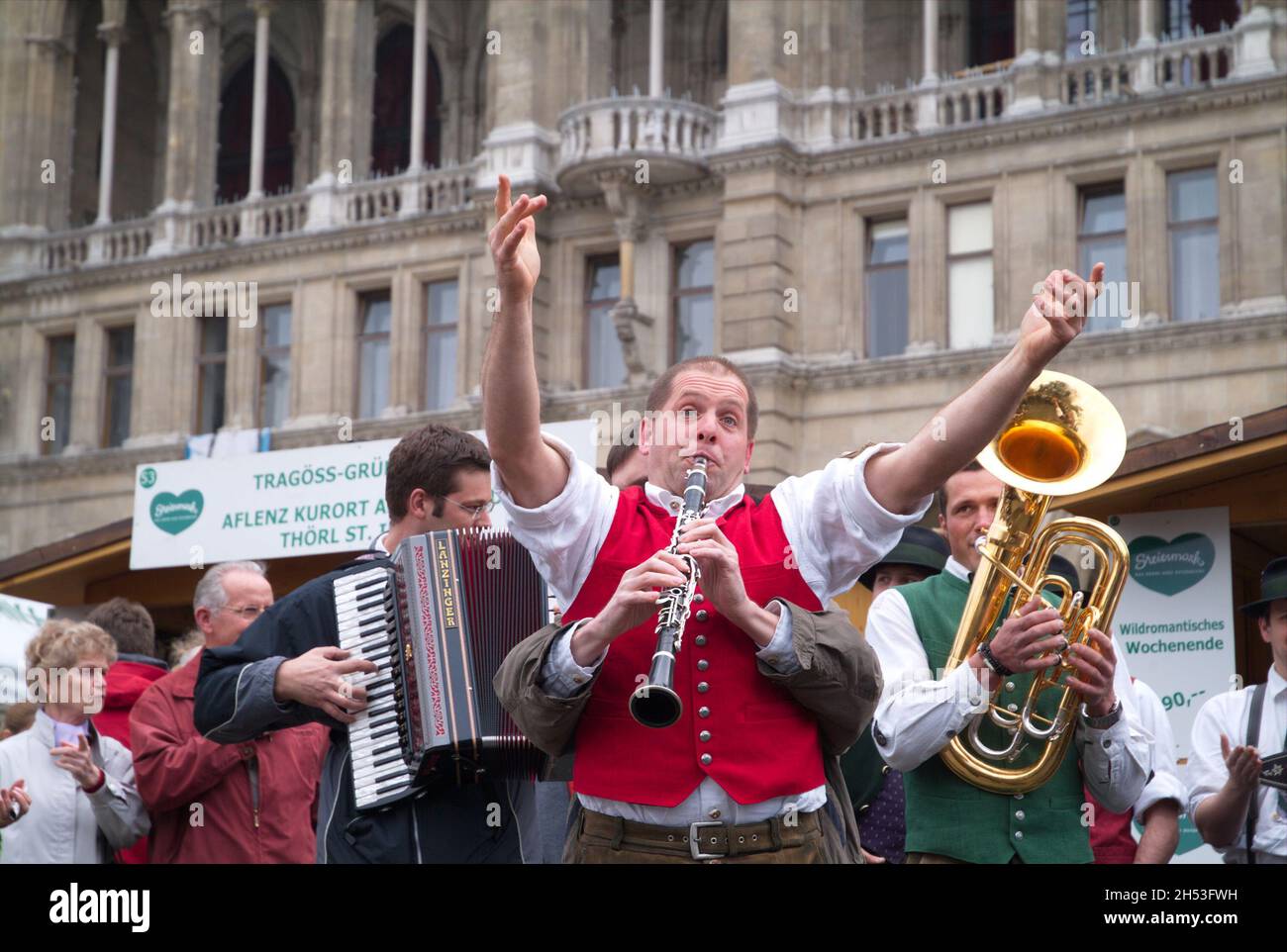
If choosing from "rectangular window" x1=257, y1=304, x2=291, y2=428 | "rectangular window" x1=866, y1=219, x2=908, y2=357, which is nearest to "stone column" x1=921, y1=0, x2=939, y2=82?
"rectangular window" x1=866, y1=219, x2=908, y2=357

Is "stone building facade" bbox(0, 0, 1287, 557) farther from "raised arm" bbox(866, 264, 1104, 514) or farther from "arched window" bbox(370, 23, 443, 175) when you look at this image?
"raised arm" bbox(866, 264, 1104, 514)

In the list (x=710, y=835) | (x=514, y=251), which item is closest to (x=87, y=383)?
(x=514, y=251)

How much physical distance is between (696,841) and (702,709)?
29 cm

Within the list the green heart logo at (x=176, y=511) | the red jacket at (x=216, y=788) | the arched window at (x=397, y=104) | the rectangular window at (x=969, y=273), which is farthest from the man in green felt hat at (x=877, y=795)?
the arched window at (x=397, y=104)

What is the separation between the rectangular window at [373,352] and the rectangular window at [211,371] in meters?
2.92

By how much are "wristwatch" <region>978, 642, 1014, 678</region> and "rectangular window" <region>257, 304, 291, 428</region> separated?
26.9m

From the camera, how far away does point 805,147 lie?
26.4 meters

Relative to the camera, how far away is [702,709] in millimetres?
3939

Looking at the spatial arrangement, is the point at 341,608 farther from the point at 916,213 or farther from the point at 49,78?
the point at 49,78

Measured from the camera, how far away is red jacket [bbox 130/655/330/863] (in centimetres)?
647

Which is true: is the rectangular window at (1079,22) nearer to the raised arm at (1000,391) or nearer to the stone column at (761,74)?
the stone column at (761,74)
